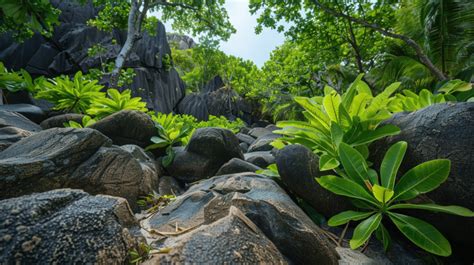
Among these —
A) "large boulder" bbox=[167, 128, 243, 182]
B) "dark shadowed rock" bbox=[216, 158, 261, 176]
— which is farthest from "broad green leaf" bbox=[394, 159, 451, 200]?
"large boulder" bbox=[167, 128, 243, 182]

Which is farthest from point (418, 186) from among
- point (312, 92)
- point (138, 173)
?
point (312, 92)

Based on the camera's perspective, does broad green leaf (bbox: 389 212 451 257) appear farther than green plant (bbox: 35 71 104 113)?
No

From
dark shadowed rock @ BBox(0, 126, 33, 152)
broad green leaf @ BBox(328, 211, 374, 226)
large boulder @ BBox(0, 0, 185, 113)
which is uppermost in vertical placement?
large boulder @ BBox(0, 0, 185, 113)

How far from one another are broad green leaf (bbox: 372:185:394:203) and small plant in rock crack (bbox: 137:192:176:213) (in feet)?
6.03

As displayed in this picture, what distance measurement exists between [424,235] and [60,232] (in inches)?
78.8

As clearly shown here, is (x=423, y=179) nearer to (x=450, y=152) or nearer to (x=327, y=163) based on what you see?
(x=450, y=152)

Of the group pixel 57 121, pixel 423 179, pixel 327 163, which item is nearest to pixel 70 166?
pixel 327 163

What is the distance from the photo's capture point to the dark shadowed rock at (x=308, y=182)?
1973 mm

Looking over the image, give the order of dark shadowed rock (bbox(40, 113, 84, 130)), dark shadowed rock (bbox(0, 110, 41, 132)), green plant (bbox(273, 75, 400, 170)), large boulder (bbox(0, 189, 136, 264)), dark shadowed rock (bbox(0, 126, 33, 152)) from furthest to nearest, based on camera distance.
→ dark shadowed rock (bbox(40, 113, 84, 130)), dark shadowed rock (bbox(0, 110, 41, 132)), dark shadowed rock (bbox(0, 126, 33, 152)), green plant (bbox(273, 75, 400, 170)), large boulder (bbox(0, 189, 136, 264))

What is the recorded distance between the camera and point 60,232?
1.04 metres

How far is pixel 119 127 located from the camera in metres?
3.74

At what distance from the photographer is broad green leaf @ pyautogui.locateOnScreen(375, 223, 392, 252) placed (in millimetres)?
1679

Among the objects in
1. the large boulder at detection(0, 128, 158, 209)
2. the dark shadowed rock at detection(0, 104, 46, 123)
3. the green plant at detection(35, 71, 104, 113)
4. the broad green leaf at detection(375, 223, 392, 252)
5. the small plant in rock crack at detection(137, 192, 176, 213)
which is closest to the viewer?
the broad green leaf at detection(375, 223, 392, 252)

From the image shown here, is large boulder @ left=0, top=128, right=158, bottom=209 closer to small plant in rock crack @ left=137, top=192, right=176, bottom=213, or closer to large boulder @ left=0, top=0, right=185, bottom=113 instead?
small plant in rock crack @ left=137, top=192, right=176, bottom=213
